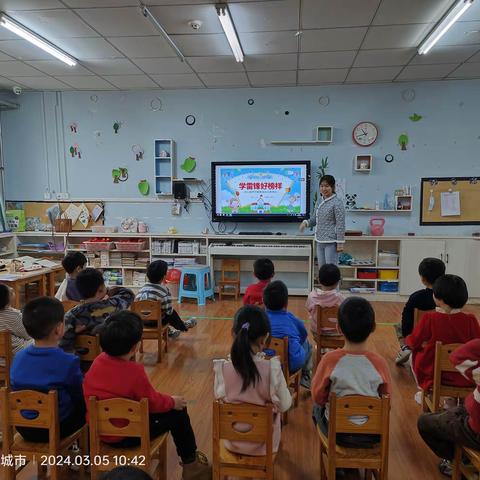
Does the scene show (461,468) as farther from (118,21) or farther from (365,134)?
→ (365,134)

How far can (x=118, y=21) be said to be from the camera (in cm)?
357

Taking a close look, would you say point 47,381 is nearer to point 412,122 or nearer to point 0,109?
point 412,122

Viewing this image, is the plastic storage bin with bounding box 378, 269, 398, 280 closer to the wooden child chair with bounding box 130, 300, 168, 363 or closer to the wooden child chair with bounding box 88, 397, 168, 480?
the wooden child chair with bounding box 130, 300, 168, 363

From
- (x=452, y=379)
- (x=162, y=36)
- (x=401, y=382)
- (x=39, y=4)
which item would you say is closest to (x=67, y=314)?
(x=452, y=379)

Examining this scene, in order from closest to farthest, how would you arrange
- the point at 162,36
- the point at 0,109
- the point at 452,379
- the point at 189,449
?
the point at 189,449, the point at 452,379, the point at 162,36, the point at 0,109

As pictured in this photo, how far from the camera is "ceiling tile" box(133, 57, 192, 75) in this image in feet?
14.9

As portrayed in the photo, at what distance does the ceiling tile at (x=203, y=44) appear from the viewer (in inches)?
154

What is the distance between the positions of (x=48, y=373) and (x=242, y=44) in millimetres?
3629

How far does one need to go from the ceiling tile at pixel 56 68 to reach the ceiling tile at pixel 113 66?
15 centimetres

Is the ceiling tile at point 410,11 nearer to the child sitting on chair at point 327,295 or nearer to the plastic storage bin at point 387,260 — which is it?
the child sitting on chair at point 327,295

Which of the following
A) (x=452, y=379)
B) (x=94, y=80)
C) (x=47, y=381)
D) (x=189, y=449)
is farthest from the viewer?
(x=94, y=80)

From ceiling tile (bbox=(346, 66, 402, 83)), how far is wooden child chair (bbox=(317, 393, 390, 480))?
4.34 m

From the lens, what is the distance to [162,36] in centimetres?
385

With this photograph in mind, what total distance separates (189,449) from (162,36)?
361 centimetres
